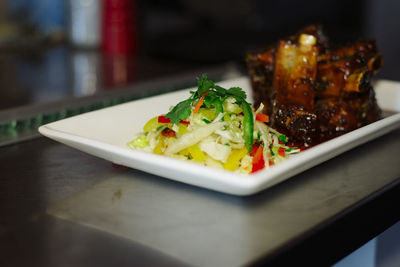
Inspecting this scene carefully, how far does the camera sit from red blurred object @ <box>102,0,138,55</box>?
3.29 m

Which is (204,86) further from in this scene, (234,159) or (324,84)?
(324,84)

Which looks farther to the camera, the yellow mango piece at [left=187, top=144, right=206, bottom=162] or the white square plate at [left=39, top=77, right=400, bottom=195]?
the yellow mango piece at [left=187, top=144, right=206, bottom=162]

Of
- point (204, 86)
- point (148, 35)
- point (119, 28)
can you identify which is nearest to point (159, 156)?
point (204, 86)

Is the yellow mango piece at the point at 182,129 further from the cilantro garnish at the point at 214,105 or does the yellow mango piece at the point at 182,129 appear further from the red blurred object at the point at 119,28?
the red blurred object at the point at 119,28

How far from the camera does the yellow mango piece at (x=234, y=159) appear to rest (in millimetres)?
1188

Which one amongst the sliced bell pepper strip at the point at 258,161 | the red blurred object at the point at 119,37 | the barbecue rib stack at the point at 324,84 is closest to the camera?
the sliced bell pepper strip at the point at 258,161

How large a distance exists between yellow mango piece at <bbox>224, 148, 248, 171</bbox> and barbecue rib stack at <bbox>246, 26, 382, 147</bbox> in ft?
0.80

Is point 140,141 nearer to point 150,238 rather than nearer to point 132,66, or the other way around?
point 150,238

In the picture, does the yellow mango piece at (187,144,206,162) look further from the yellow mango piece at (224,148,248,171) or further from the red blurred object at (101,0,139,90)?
the red blurred object at (101,0,139,90)

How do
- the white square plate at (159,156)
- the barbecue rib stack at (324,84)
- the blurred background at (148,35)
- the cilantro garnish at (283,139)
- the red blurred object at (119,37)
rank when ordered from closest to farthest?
1. the white square plate at (159,156)
2. the cilantro garnish at (283,139)
3. the barbecue rib stack at (324,84)
4. the blurred background at (148,35)
5. the red blurred object at (119,37)

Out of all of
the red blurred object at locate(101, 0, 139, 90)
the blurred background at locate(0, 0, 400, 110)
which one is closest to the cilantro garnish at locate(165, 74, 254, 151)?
the blurred background at locate(0, 0, 400, 110)

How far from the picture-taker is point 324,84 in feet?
5.14

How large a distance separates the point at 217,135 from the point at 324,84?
481 mm

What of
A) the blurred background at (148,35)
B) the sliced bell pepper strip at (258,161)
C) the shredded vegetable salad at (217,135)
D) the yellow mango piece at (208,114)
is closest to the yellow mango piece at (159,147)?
the shredded vegetable salad at (217,135)
